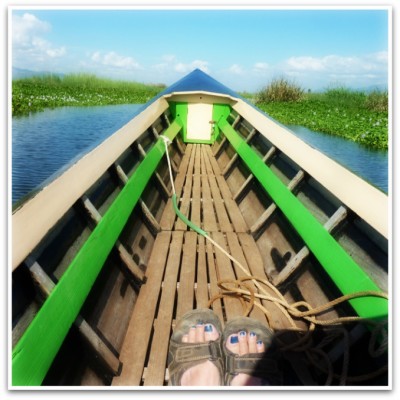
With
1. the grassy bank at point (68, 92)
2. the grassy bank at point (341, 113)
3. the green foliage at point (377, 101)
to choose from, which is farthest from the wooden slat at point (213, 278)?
the green foliage at point (377, 101)

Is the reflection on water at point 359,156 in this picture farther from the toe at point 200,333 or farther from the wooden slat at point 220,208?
the toe at point 200,333

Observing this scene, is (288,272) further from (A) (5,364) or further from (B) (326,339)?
(A) (5,364)

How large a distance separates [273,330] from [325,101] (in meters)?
19.9

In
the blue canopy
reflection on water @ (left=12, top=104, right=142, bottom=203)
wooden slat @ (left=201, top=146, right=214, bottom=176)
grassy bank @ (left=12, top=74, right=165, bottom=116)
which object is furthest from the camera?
grassy bank @ (left=12, top=74, right=165, bottom=116)

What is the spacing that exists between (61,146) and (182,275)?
867cm

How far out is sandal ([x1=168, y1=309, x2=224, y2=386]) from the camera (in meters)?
1.77

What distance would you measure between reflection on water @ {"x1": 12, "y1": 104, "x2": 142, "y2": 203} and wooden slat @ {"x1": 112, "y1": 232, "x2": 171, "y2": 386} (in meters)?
3.03

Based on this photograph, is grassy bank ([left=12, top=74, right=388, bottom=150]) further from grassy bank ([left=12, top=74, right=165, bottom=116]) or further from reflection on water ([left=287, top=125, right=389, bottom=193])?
reflection on water ([left=287, top=125, right=389, bottom=193])

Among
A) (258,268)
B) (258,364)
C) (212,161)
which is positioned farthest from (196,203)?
(258,364)

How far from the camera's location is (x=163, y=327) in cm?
213

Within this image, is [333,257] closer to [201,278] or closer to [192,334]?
[192,334]

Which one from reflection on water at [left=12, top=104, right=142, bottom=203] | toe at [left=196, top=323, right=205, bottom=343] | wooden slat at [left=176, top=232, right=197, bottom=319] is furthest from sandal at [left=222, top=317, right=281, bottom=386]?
reflection on water at [left=12, top=104, right=142, bottom=203]

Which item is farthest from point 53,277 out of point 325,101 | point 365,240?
point 325,101

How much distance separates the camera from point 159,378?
1793mm
